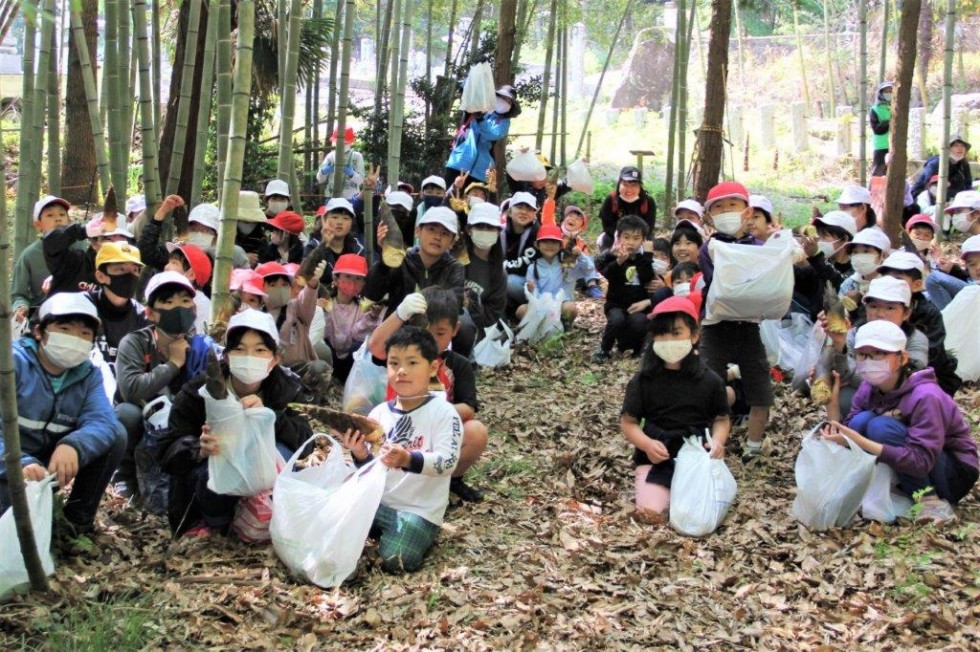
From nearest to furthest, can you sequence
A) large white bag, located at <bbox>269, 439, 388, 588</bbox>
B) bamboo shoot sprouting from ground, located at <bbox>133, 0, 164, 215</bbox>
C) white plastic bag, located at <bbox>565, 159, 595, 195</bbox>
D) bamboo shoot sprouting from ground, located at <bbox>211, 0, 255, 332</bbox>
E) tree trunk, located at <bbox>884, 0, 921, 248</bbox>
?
large white bag, located at <bbox>269, 439, 388, 588</bbox>
bamboo shoot sprouting from ground, located at <bbox>211, 0, 255, 332</bbox>
bamboo shoot sprouting from ground, located at <bbox>133, 0, 164, 215</bbox>
tree trunk, located at <bbox>884, 0, 921, 248</bbox>
white plastic bag, located at <bbox>565, 159, 595, 195</bbox>

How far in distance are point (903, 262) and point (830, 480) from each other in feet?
5.47

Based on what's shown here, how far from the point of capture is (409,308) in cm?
479

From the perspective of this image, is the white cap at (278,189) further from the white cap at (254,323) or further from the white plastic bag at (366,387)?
the white cap at (254,323)

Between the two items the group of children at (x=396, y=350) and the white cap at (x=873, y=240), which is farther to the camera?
the white cap at (x=873, y=240)

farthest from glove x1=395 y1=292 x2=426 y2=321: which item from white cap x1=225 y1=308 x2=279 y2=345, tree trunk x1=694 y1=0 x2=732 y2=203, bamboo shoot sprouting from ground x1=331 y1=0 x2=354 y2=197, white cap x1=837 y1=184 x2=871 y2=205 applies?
tree trunk x1=694 y1=0 x2=732 y2=203

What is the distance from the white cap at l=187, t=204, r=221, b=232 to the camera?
6.82 m

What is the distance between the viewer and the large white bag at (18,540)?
3.53m

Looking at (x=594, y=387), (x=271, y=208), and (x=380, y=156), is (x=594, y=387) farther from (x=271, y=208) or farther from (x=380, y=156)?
(x=380, y=156)

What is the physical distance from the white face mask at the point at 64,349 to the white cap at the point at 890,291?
3.72 metres

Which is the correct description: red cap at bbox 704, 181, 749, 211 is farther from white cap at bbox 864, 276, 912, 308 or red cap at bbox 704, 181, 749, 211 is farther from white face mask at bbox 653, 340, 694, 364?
white face mask at bbox 653, 340, 694, 364

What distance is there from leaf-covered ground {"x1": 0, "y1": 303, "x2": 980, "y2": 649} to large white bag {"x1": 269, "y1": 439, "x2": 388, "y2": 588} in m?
0.09

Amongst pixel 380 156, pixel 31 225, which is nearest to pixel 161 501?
pixel 31 225

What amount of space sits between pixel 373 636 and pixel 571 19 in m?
12.1

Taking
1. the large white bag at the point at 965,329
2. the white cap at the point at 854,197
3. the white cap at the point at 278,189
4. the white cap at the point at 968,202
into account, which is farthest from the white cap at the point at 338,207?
the white cap at the point at 968,202
